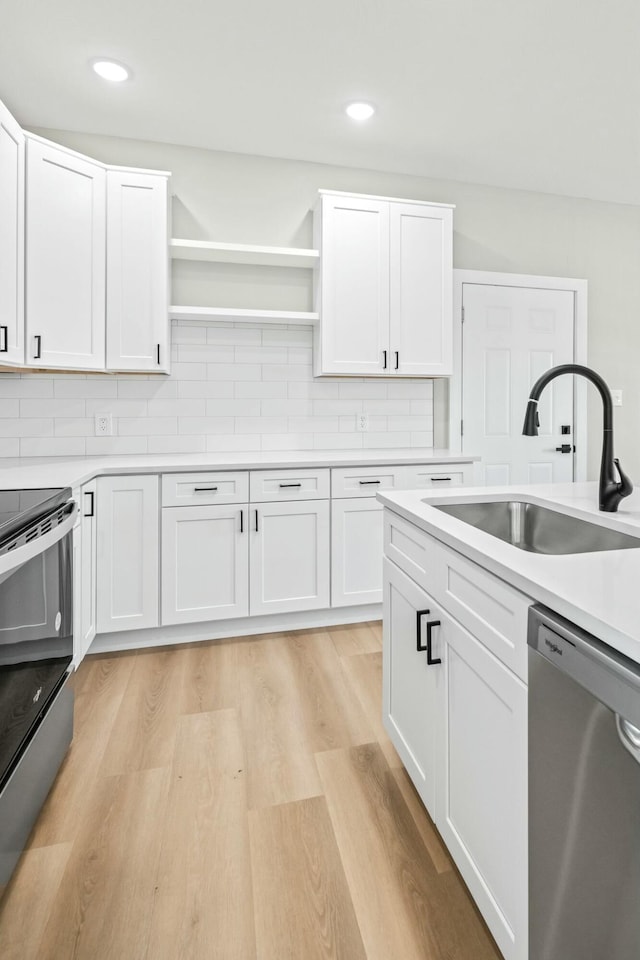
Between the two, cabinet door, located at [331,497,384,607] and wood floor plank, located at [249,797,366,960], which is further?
cabinet door, located at [331,497,384,607]

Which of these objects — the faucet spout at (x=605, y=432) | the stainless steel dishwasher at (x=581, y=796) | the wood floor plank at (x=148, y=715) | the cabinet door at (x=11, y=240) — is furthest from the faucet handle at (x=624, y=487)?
the cabinet door at (x=11, y=240)

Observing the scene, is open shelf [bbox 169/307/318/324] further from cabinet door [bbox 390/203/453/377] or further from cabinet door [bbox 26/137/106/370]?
cabinet door [bbox 390/203/453/377]

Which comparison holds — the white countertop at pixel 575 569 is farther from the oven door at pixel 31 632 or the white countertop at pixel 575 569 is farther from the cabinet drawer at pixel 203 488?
the cabinet drawer at pixel 203 488

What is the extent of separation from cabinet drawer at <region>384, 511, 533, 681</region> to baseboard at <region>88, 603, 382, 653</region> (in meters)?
1.45

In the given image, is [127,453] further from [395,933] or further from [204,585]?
[395,933]

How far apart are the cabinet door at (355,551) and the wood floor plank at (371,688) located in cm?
40

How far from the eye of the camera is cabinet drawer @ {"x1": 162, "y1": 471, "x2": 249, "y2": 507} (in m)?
2.59

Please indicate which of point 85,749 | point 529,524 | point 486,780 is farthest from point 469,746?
point 85,749

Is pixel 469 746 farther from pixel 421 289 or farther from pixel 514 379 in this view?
pixel 514 379

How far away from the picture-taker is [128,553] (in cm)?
257

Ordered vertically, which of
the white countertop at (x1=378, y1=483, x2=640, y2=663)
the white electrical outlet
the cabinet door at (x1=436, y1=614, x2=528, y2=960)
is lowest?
the cabinet door at (x1=436, y1=614, x2=528, y2=960)

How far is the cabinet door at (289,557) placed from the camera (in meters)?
2.74

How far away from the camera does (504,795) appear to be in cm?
98

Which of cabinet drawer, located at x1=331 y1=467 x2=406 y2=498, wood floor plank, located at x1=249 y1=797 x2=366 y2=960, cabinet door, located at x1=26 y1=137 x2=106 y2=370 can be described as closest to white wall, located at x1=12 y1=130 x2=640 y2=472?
cabinet door, located at x1=26 y1=137 x2=106 y2=370
